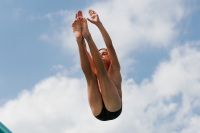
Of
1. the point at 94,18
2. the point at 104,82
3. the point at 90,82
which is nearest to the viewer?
the point at 104,82

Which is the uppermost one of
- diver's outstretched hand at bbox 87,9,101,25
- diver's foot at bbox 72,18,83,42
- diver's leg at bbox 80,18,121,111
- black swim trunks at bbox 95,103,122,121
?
diver's outstretched hand at bbox 87,9,101,25

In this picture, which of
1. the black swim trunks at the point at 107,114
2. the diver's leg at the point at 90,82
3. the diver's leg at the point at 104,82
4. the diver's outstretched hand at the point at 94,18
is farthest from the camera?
the diver's outstretched hand at the point at 94,18

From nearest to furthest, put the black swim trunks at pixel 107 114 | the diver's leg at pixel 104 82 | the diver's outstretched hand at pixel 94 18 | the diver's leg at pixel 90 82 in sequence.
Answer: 1. the diver's leg at pixel 104 82
2. the diver's leg at pixel 90 82
3. the black swim trunks at pixel 107 114
4. the diver's outstretched hand at pixel 94 18

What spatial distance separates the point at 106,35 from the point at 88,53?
1.26ft

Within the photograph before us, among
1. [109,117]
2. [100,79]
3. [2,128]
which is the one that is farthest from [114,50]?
[2,128]

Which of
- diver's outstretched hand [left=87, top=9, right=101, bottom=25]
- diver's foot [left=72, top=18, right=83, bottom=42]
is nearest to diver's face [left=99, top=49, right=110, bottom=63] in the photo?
diver's outstretched hand [left=87, top=9, right=101, bottom=25]

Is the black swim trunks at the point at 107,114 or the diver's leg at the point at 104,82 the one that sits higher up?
the diver's leg at the point at 104,82

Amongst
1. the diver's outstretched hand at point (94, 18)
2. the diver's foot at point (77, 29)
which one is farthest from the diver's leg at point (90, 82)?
the diver's outstretched hand at point (94, 18)

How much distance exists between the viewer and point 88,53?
16.5ft

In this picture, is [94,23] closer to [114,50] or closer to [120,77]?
[114,50]

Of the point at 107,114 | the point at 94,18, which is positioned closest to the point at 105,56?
the point at 94,18

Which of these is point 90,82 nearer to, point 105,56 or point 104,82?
point 104,82

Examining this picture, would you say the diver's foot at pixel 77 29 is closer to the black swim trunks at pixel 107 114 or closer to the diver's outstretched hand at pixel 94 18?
the diver's outstretched hand at pixel 94 18

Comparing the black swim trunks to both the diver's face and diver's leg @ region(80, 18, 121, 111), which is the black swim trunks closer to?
diver's leg @ region(80, 18, 121, 111)
